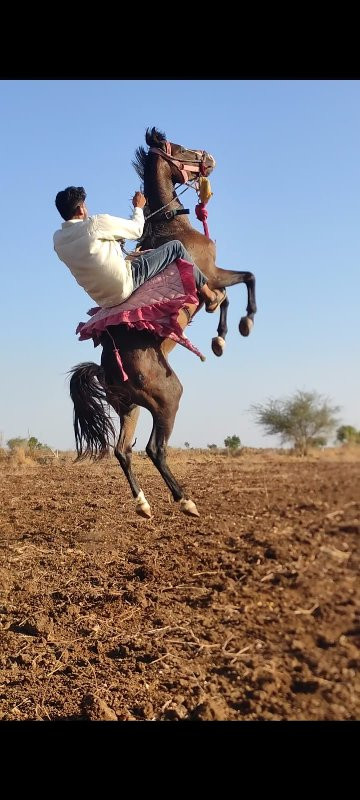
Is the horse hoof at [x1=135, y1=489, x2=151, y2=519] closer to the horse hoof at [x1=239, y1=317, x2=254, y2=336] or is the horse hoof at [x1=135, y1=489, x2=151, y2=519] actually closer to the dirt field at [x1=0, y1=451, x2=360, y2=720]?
the dirt field at [x1=0, y1=451, x2=360, y2=720]

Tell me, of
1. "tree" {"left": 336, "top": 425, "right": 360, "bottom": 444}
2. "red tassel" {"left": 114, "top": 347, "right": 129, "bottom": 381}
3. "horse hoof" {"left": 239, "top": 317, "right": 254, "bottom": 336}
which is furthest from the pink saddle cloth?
"tree" {"left": 336, "top": 425, "right": 360, "bottom": 444}

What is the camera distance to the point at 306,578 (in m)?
3.12

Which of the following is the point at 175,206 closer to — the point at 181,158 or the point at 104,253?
the point at 181,158

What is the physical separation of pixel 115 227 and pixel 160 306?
408 millimetres

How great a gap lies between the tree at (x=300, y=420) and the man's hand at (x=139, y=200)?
1105mm

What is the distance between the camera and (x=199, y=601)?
383 cm

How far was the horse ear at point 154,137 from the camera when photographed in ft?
13.1

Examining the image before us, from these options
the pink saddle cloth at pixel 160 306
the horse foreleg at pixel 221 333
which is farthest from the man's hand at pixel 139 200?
the horse foreleg at pixel 221 333

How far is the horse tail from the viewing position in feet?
13.2
